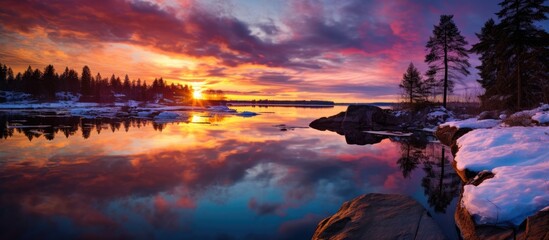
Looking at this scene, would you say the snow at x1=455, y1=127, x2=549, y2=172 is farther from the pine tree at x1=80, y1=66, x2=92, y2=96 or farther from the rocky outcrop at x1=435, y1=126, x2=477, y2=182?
the pine tree at x1=80, y1=66, x2=92, y2=96

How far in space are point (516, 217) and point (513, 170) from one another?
225 centimetres

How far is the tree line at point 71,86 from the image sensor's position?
298 ft

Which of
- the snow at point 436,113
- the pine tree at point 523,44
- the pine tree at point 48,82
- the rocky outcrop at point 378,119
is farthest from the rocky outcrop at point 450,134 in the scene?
the pine tree at point 48,82

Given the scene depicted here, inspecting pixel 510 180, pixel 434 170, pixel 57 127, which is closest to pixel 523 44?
pixel 434 170

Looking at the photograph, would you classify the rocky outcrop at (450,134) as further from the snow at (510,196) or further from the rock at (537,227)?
the rock at (537,227)

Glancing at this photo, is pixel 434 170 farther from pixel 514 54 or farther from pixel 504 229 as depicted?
pixel 514 54

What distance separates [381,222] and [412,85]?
47.8m

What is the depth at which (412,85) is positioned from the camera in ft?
157

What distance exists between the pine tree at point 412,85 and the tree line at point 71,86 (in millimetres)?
101573

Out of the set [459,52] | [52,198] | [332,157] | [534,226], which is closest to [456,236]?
[534,226]

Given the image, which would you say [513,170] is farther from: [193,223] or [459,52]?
[459,52]

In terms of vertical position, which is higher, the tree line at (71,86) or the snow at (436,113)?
the tree line at (71,86)

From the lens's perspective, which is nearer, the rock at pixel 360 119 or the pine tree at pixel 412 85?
the rock at pixel 360 119

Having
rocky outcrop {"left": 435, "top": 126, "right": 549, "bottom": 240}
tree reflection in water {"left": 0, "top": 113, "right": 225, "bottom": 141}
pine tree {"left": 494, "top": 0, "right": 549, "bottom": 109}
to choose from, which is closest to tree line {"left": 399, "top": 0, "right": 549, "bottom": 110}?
pine tree {"left": 494, "top": 0, "right": 549, "bottom": 109}
